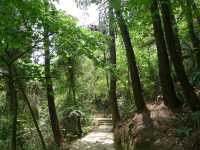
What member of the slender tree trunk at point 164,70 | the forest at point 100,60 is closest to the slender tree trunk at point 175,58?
the forest at point 100,60

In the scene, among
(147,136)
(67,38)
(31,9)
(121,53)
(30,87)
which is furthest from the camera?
(121,53)

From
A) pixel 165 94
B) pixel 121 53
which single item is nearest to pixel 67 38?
pixel 165 94

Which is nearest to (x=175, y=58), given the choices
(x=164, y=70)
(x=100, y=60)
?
(x=164, y=70)

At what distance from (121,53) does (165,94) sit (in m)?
10.7

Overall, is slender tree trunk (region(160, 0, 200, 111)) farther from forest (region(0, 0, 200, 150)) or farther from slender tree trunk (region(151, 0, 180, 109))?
slender tree trunk (region(151, 0, 180, 109))

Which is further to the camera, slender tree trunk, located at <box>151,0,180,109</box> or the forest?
slender tree trunk, located at <box>151,0,180,109</box>

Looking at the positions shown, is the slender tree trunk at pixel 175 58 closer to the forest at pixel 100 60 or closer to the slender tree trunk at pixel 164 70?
the forest at pixel 100 60

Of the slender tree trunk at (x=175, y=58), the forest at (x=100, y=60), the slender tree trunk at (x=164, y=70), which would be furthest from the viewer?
the slender tree trunk at (x=164, y=70)

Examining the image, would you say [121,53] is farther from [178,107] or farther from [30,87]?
[178,107]

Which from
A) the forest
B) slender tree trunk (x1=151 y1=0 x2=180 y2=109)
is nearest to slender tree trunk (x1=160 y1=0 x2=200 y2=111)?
the forest

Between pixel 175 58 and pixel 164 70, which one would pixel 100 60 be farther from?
pixel 175 58

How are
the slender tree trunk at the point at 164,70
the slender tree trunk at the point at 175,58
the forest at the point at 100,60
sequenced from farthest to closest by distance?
the slender tree trunk at the point at 164,70 → the slender tree trunk at the point at 175,58 → the forest at the point at 100,60

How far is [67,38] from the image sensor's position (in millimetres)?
8844

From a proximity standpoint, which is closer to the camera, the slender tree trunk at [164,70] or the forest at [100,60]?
the forest at [100,60]
